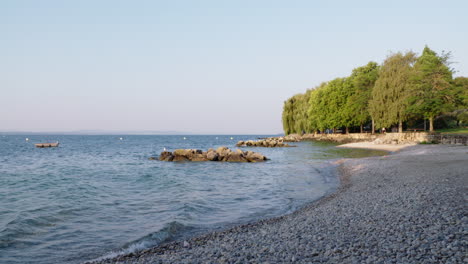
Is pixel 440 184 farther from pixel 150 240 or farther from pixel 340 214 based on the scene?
pixel 150 240

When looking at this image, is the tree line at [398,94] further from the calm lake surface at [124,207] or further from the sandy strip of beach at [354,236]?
the sandy strip of beach at [354,236]

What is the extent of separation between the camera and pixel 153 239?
8633 mm

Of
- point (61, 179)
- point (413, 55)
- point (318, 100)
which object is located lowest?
point (61, 179)

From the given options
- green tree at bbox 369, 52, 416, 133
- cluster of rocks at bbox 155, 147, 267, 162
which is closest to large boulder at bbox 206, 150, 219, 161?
cluster of rocks at bbox 155, 147, 267, 162

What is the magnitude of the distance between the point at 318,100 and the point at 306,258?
6824 centimetres

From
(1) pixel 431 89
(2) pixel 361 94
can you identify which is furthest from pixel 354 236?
(2) pixel 361 94

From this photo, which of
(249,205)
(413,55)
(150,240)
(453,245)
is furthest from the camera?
(413,55)

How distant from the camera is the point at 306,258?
223 inches

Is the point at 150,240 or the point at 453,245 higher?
the point at 453,245

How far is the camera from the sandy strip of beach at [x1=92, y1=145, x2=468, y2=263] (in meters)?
5.56

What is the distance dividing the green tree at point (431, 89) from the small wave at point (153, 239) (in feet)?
143

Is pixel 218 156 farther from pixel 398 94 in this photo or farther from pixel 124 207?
pixel 398 94

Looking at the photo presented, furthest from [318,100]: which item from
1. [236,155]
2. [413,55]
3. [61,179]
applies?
[61,179]

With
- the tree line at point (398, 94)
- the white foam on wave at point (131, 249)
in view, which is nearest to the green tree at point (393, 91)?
the tree line at point (398, 94)
